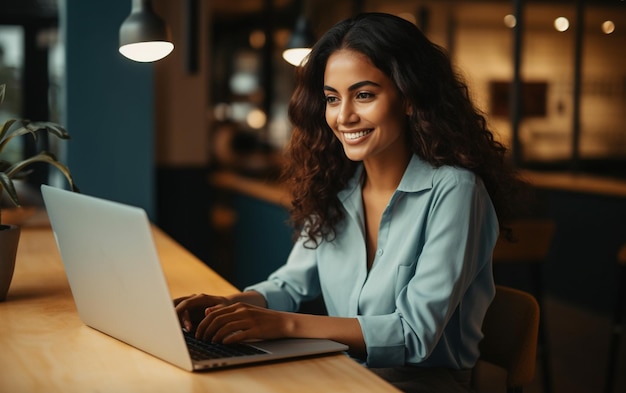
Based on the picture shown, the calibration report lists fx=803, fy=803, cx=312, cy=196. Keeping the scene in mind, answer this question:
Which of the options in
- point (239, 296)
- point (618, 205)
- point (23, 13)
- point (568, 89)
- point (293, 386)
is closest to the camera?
point (293, 386)

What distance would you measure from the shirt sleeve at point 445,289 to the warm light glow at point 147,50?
971mm

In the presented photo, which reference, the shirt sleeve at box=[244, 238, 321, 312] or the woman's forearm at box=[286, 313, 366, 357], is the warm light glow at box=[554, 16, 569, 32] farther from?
the woman's forearm at box=[286, 313, 366, 357]

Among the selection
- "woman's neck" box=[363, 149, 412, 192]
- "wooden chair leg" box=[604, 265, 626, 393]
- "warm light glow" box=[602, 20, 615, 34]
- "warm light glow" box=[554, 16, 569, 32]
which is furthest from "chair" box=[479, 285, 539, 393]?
"warm light glow" box=[554, 16, 569, 32]

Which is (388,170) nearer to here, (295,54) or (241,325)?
(241,325)

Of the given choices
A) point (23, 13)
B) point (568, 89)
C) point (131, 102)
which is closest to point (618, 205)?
point (568, 89)

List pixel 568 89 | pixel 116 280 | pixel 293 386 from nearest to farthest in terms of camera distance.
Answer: pixel 293 386 < pixel 116 280 < pixel 568 89

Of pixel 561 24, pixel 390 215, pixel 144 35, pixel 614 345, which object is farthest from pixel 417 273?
pixel 561 24

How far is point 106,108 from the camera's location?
4.06 meters

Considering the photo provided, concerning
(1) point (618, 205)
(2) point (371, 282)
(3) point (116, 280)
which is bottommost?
(1) point (618, 205)

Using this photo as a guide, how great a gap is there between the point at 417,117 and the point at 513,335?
0.55 m

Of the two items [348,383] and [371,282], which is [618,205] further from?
[348,383]

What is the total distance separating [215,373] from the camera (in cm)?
134

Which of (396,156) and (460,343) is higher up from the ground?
(396,156)

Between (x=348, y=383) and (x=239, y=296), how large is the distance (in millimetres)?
648
